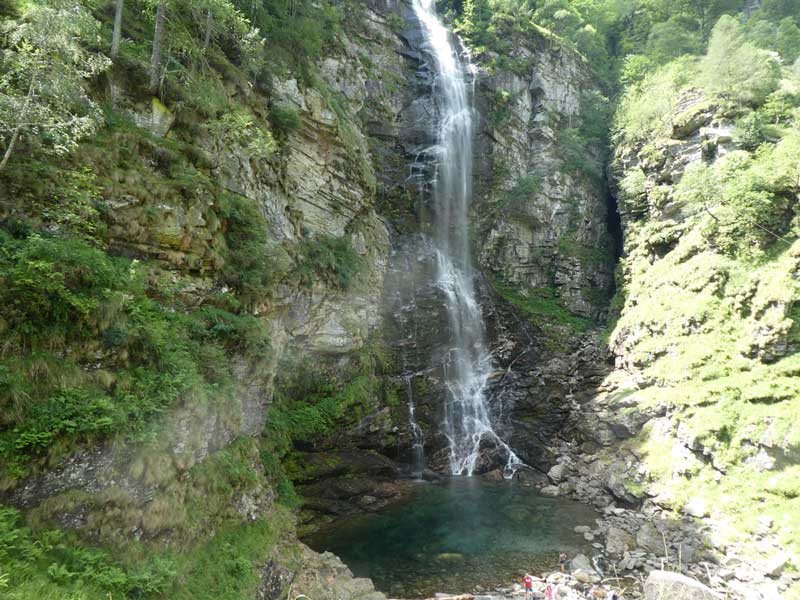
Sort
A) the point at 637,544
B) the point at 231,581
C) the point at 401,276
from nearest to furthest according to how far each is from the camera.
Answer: the point at 231,581
the point at 637,544
the point at 401,276

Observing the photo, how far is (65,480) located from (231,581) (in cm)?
371

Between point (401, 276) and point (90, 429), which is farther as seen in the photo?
point (401, 276)

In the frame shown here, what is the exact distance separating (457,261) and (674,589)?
2123 centimetres

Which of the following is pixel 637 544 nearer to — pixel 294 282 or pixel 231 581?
pixel 231 581

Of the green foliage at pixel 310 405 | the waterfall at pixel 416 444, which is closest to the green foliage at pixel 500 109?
the green foliage at pixel 310 405

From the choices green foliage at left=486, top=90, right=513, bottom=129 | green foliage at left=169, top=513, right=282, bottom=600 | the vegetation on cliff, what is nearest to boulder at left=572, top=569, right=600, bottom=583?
the vegetation on cliff

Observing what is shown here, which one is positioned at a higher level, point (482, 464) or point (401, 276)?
point (401, 276)

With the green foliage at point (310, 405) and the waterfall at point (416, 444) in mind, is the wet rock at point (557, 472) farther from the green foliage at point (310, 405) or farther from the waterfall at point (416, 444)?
the green foliage at point (310, 405)

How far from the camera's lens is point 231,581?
25.9 ft

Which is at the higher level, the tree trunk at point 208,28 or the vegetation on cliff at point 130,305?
the tree trunk at point 208,28

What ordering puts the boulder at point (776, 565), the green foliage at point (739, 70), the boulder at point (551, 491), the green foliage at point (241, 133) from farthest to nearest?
the green foliage at point (739, 70) → the boulder at point (551, 491) → the green foliage at point (241, 133) → the boulder at point (776, 565)

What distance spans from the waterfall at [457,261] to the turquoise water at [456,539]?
11.8 feet

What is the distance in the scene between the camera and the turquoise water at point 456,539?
1161 centimetres

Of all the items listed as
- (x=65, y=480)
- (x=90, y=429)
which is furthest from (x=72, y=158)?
(x=65, y=480)
